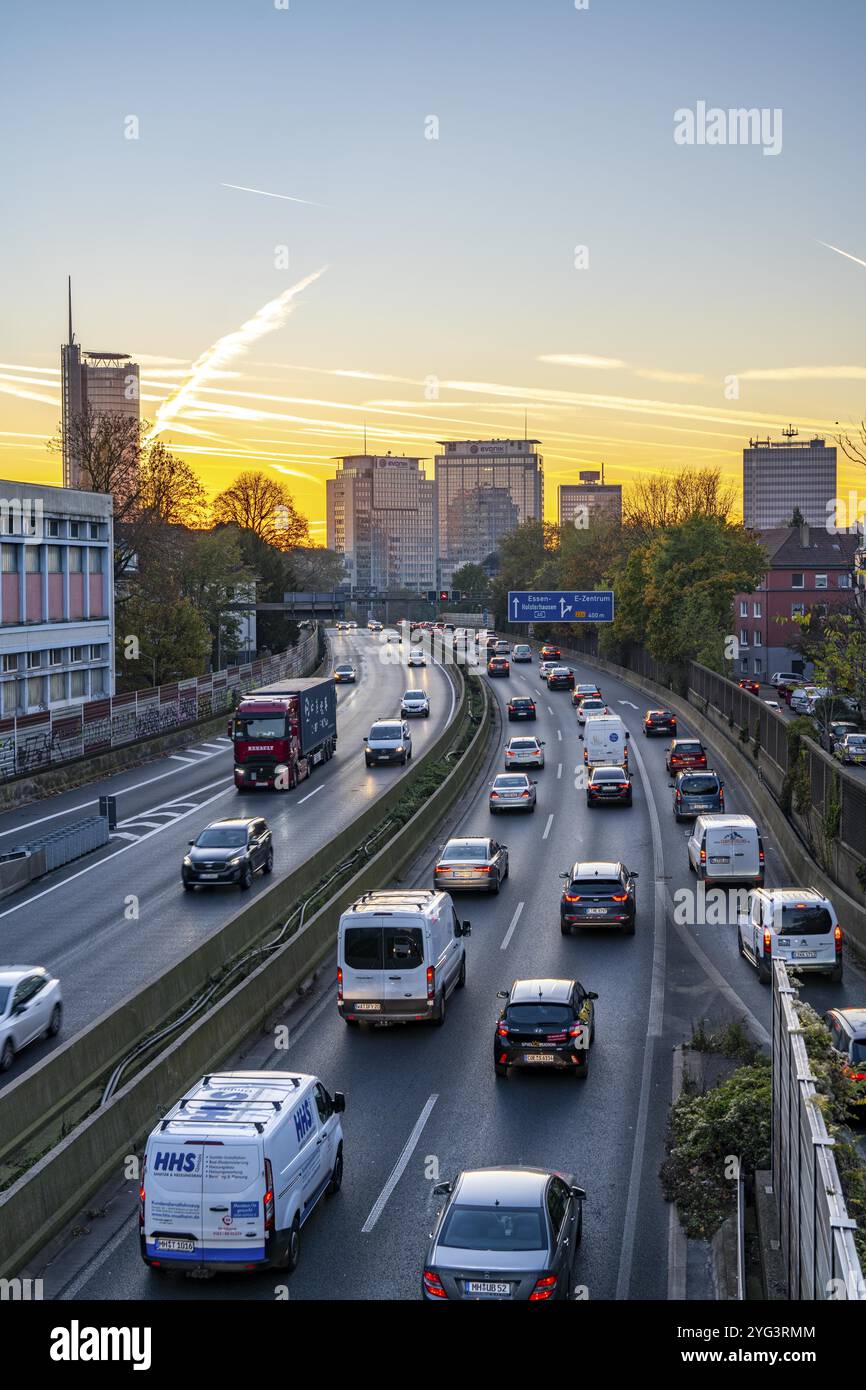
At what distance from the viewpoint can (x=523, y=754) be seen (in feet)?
198

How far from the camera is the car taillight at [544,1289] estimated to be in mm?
13336

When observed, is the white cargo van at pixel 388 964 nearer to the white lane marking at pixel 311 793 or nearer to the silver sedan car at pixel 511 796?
the silver sedan car at pixel 511 796

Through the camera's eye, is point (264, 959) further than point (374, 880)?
No

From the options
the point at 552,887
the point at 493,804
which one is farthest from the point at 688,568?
the point at 552,887

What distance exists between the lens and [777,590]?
118 meters

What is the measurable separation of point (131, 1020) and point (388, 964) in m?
4.65

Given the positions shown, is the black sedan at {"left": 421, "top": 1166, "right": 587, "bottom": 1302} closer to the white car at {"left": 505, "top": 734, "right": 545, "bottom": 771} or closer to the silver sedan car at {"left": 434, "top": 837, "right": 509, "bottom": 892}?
the silver sedan car at {"left": 434, "top": 837, "right": 509, "bottom": 892}

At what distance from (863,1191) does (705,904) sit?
78.9 feet

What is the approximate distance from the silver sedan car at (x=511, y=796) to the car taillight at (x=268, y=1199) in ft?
115

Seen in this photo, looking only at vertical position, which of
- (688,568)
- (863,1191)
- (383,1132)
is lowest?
(383,1132)

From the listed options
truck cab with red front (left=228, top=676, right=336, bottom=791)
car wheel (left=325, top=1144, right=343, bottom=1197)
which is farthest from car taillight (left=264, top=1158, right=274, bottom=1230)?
truck cab with red front (left=228, top=676, right=336, bottom=791)

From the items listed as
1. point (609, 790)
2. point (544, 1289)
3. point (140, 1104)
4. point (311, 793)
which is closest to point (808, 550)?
point (609, 790)

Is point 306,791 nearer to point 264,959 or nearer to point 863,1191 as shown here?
point 264,959
